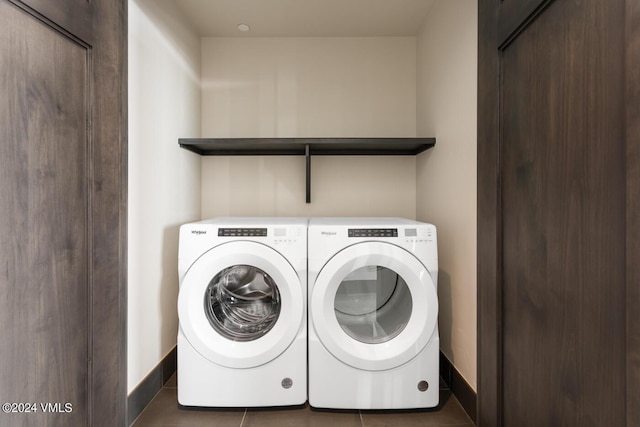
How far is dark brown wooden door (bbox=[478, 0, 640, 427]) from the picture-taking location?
22.5 inches

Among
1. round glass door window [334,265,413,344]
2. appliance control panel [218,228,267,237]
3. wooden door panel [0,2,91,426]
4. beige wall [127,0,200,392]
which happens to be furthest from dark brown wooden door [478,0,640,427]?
beige wall [127,0,200,392]

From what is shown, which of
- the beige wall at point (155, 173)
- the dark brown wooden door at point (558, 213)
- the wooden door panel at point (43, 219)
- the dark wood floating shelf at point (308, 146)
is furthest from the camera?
the dark wood floating shelf at point (308, 146)

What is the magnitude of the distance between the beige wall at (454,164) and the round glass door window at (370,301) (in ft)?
1.04

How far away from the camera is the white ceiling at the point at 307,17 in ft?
6.06

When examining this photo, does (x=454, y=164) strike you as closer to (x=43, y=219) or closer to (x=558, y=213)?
(x=558, y=213)

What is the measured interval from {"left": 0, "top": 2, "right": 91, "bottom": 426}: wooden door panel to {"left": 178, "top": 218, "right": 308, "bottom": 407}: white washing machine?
1.76 feet

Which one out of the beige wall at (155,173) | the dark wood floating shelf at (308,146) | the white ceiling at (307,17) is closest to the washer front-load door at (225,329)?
the beige wall at (155,173)

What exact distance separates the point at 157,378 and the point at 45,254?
1112 mm

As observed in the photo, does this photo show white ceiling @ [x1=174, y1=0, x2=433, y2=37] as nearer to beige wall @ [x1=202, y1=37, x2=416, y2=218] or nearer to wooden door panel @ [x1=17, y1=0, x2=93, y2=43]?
beige wall @ [x1=202, y1=37, x2=416, y2=218]

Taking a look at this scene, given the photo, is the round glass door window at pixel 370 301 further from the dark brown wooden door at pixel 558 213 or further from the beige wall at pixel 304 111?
the beige wall at pixel 304 111

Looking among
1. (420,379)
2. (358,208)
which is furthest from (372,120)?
(420,379)

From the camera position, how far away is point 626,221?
55cm

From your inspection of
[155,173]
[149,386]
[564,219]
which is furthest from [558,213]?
[149,386]

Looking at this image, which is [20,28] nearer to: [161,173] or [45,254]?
[45,254]
